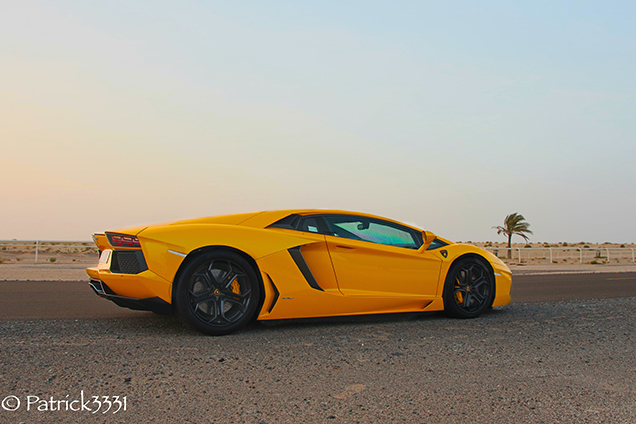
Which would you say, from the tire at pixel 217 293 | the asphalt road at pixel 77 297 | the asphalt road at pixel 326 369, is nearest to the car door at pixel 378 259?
the asphalt road at pixel 326 369

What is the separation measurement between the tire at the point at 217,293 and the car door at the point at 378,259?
0.99m

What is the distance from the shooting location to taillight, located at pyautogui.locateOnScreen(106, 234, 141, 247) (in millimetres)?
4883

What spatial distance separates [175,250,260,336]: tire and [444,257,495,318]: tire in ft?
8.08

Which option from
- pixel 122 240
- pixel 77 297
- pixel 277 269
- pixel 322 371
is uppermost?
pixel 122 240

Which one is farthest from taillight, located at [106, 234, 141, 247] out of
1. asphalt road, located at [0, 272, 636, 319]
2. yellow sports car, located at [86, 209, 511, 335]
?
asphalt road, located at [0, 272, 636, 319]

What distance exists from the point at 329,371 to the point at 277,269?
1.56 meters

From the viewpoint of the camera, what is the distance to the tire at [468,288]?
6074 mm

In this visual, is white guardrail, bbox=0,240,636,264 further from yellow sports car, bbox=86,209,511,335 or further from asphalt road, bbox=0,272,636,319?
yellow sports car, bbox=86,209,511,335

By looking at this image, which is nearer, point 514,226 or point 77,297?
point 77,297

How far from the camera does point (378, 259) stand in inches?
221

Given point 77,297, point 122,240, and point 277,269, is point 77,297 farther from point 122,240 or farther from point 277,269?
point 277,269

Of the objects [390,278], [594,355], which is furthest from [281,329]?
[594,355]

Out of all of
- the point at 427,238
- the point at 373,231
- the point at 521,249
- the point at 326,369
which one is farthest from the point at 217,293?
the point at 521,249

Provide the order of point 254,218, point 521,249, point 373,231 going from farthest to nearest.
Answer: point 521,249 < point 373,231 < point 254,218
